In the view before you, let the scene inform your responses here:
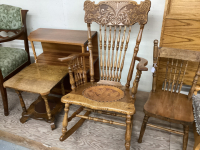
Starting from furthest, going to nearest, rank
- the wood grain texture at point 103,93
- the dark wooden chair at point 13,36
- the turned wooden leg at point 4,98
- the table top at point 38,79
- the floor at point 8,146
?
the dark wooden chair at point 13,36, the turned wooden leg at point 4,98, the floor at point 8,146, the table top at point 38,79, the wood grain texture at point 103,93

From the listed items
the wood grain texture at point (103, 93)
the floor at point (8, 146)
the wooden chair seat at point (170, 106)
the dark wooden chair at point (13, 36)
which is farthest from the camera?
the dark wooden chair at point (13, 36)

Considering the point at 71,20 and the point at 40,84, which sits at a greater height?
the point at 71,20

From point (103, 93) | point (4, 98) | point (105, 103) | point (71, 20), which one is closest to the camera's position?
point (105, 103)

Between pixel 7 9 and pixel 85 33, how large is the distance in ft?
3.43

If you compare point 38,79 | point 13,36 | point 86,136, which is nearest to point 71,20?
point 13,36

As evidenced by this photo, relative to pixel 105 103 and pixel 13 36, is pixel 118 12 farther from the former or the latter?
pixel 13 36

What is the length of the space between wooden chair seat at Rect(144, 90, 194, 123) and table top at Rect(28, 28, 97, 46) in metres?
0.87

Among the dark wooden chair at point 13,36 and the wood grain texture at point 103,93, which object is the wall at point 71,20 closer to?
the dark wooden chair at point 13,36

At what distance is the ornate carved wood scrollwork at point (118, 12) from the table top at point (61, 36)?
0.78 ft

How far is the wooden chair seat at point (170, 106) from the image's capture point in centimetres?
128

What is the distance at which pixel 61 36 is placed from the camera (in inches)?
73.4

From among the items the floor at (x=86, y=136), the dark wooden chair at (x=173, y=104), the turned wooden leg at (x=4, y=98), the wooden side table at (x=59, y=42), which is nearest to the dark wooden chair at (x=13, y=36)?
the turned wooden leg at (x=4, y=98)

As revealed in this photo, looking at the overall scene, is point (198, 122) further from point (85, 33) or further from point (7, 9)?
point (7, 9)

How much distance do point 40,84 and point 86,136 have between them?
2.27ft
